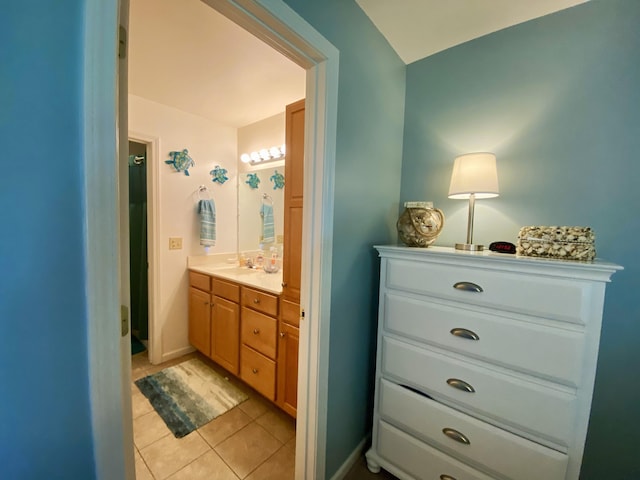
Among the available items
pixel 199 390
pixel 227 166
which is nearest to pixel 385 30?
pixel 227 166

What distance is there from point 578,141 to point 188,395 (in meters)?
2.93

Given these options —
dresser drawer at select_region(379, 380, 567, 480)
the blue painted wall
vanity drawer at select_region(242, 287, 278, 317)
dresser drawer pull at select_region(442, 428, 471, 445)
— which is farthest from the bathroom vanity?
the blue painted wall

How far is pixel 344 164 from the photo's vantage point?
1.16 m

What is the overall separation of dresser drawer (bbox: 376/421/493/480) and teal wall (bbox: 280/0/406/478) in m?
0.19

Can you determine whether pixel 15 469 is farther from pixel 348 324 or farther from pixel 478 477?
pixel 478 477

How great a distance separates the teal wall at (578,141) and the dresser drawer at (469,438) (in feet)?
1.74

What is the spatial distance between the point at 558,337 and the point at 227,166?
9.36 ft

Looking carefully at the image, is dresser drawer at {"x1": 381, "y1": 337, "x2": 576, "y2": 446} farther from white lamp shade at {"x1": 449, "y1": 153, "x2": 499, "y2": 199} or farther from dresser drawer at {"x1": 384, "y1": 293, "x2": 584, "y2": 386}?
white lamp shade at {"x1": 449, "y1": 153, "x2": 499, "y2": 199}

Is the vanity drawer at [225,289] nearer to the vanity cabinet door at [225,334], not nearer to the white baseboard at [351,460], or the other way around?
the vanity cabinet door at [225,334]

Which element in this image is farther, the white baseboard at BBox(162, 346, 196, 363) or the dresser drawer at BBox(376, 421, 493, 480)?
the white baseboard at BBox(162, 346, 196, 363)

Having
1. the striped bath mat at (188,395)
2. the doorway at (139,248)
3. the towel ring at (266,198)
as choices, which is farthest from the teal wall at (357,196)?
the doorway at (139,248)

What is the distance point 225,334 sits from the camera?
2.01 meters

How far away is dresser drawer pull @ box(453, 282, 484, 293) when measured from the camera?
1016mm

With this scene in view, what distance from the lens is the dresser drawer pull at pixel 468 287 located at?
102 cm
